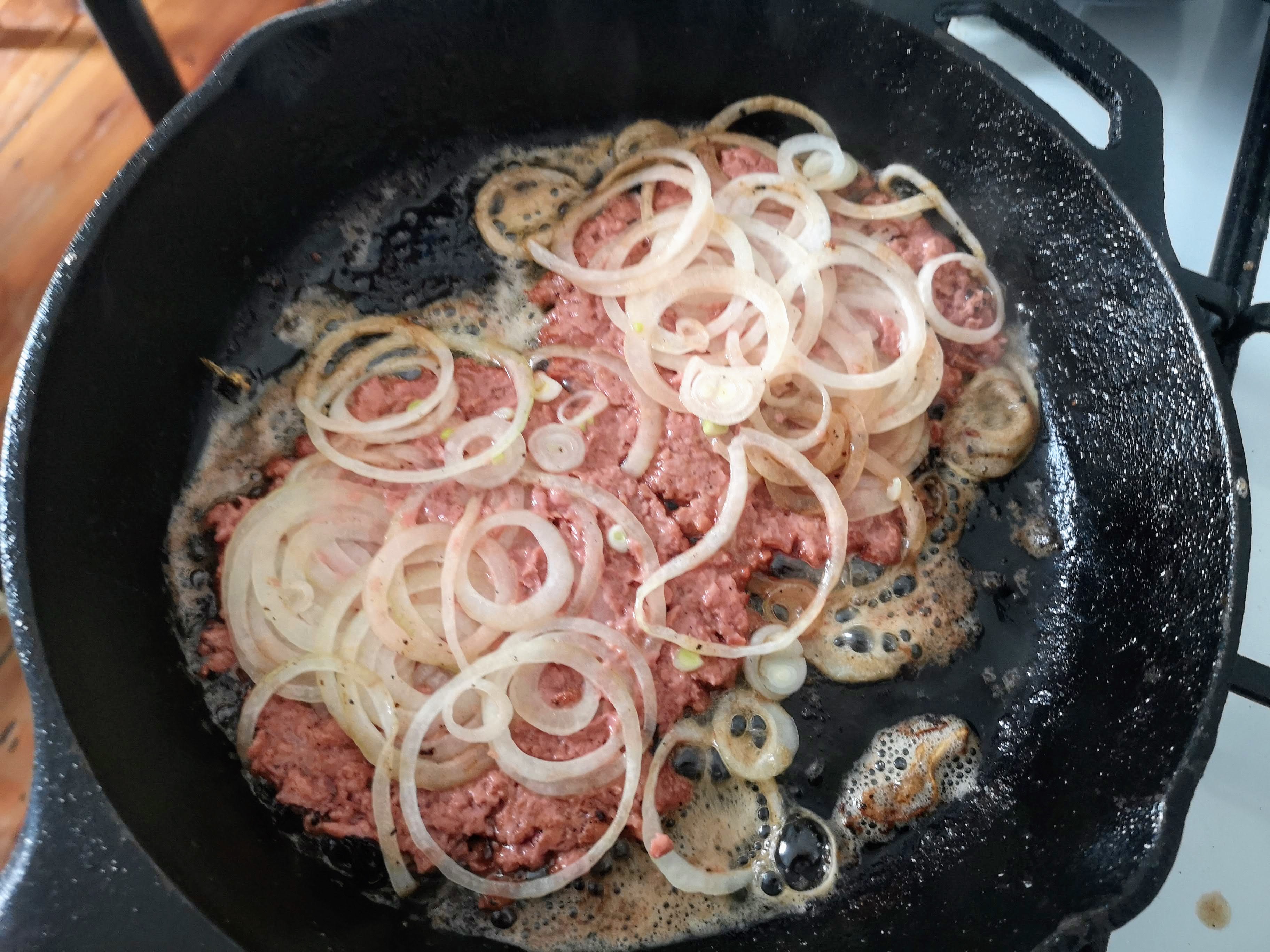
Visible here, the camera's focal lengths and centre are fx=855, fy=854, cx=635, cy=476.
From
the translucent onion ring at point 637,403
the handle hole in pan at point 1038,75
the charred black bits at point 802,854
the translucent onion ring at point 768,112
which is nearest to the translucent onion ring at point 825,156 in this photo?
the translucent onion ring at point 768,112

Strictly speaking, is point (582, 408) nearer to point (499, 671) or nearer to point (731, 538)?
point (731, 538)

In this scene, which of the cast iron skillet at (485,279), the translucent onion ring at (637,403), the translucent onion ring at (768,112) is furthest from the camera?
the translucent onion ring at (768,112)

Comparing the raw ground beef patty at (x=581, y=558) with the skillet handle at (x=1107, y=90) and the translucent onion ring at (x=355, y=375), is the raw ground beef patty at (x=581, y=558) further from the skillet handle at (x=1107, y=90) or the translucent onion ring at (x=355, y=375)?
the skillet handle at (x=1107, y=90)

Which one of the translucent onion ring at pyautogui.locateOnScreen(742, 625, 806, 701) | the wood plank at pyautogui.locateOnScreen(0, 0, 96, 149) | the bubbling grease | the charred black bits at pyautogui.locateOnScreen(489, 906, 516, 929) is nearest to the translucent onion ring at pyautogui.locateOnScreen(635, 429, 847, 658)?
the translucent onion ring at pyautogui.locateOnScreen(742, 625, 806, 701)

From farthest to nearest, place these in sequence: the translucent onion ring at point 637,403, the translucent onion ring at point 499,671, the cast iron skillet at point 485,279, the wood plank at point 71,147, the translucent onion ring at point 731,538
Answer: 1. the wood plank at point 71,147
2. the translucent onion ring at point 637,403
3. the translucent onion ring at point 731,538
4. the translucent onion ring at point 499,671
5. the cast iron skillet at point 485,279

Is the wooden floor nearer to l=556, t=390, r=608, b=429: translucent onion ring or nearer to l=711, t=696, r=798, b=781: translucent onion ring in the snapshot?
l=556, t=390, r=608, b=429: translucent onion ring

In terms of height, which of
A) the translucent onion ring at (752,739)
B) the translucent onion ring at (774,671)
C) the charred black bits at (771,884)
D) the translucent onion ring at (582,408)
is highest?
the translucent onion ring at (582,408)
